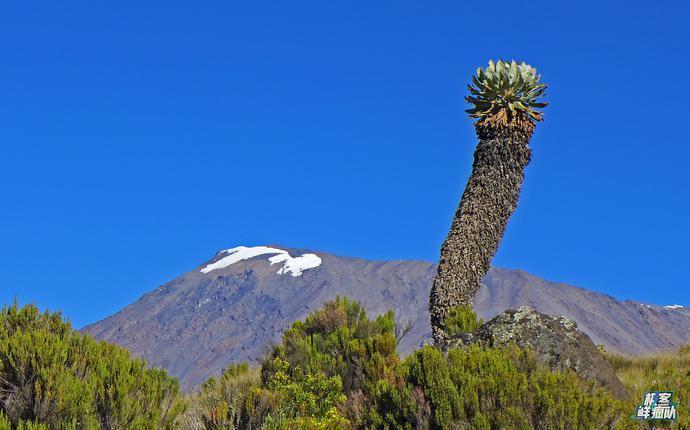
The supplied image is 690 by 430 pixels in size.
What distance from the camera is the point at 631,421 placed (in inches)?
387

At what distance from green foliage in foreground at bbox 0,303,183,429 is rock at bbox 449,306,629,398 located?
491cm

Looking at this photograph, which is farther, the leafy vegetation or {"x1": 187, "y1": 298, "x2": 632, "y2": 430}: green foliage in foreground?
the leafy vegetation

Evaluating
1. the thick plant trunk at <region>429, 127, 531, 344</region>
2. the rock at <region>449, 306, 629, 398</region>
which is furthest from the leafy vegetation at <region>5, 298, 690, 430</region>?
the thick plant trunk at <region>429, 127, 531, 344</region>

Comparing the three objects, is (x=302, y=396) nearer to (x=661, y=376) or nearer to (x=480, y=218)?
(x=661, y=376)

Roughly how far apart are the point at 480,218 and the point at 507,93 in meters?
3.30

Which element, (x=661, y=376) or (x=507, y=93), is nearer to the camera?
(x=661, y=376)

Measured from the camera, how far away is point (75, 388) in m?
10.0

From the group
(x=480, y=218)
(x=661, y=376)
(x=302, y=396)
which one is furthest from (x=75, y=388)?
(x=480, y=218)

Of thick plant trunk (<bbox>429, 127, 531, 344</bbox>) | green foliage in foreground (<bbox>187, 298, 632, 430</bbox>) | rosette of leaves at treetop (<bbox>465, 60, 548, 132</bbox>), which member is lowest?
green foliage in foreground (<bbox>187, 298, 632, 430</bbox>)

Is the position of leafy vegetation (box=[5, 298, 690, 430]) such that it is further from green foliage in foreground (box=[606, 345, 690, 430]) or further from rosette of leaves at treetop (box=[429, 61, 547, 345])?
rosette of leaves at treetop (box=[429, 61, 547, 345])

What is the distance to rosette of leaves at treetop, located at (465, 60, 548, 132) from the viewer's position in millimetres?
19531

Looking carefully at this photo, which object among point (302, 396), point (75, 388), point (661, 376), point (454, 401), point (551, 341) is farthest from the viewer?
point (661, 376)

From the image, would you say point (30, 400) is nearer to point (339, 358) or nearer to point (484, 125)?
point (339, 358)

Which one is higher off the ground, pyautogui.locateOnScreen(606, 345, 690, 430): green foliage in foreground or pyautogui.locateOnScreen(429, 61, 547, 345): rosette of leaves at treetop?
pyautogui.locateOnScreen(429, 61, 547, 345): rosette of leaves at treetop
